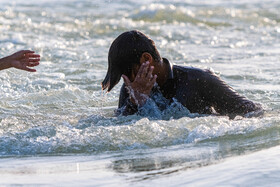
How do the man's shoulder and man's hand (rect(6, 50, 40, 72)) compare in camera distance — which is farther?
man's hand (rect(6, 50, 40, 72))

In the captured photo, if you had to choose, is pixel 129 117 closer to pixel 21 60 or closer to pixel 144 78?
pixel 144 78

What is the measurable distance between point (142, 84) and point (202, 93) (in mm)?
543

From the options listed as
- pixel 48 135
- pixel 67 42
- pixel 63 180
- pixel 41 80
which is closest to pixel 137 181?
pixel 63 180

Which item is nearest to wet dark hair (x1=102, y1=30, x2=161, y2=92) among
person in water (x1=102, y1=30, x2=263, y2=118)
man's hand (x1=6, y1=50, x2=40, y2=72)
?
person in water (x1=102, y1=30, x2=263, y2=118)

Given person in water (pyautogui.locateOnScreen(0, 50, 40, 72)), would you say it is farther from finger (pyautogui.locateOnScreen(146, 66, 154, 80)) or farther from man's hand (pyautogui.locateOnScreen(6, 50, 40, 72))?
finger (pyautogui.locateOnScreen(146, 66, 154, 80))

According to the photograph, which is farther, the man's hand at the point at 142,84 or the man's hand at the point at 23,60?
the man's hand at the point at 23,60

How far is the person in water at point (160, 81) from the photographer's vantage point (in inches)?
189

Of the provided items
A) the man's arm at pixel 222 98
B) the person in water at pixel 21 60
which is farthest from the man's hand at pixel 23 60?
the man's arm at pixel 222 98

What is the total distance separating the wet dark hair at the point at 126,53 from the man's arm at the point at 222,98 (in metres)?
0.48

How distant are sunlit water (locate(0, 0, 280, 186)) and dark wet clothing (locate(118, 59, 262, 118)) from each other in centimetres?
12

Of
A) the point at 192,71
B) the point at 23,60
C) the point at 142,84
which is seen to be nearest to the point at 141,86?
the point at 142,84

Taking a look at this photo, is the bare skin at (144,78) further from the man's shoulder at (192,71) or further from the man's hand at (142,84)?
the man's shoulder at (192,71)

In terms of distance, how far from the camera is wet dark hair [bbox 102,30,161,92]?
478 centimetres

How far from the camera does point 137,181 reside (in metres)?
3.55
